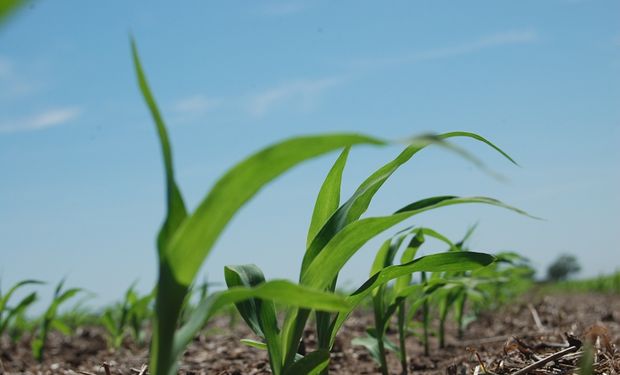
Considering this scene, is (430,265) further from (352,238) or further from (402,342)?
(402,342)

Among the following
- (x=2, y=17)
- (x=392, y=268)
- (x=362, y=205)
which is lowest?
(x=392, y=268)

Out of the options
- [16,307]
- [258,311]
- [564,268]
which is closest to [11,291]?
[16,307]

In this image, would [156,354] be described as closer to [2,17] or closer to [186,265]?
[186,265]

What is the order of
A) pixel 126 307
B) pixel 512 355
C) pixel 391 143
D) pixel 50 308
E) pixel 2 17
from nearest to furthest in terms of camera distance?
1. pixel 2 17
2. pixel 391 143
3. pixel 512 355
4. pixel 50 308
5. pixel 126 307

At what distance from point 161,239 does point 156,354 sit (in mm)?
221

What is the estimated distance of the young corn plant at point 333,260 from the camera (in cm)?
135

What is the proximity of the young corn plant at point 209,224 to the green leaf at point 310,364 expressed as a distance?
339 mm

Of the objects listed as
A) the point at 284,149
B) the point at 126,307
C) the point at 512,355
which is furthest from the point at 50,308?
the point at 284,149

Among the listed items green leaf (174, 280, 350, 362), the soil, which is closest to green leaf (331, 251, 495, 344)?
the soil

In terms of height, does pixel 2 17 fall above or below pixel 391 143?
above

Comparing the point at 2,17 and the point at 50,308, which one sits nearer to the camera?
the point at 2,17

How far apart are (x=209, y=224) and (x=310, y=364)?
0.56 metres

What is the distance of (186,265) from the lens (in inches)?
43.2

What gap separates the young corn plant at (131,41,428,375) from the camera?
3.44ft
